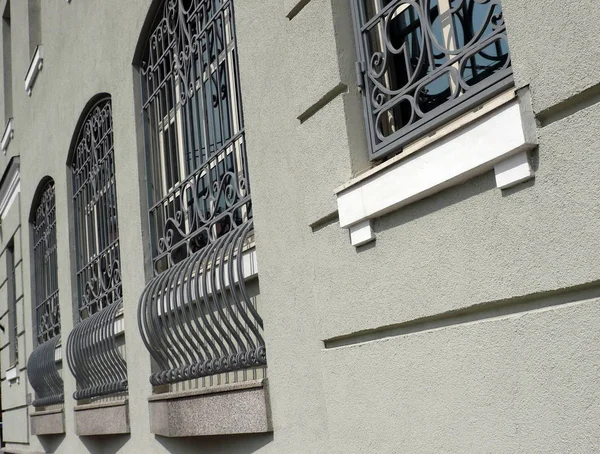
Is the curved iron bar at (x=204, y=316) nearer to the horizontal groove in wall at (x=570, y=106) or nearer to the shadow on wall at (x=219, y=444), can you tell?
the shadow on wall at (x=219, y=444)

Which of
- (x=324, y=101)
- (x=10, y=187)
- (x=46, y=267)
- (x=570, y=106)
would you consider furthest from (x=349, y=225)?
(x=10, y=187)

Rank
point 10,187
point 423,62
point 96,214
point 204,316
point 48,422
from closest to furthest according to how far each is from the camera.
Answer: point 423,62 < point 204,316 < point 96,214 < point 48,422 < point 10,187

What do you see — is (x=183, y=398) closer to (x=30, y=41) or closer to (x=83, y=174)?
(x=83, y=174)

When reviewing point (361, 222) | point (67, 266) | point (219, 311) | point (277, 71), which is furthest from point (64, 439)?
point (361, 222)

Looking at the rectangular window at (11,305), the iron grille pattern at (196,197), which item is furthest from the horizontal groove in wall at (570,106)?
the rectangular window at (11,305)

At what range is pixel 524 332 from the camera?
2717 mm

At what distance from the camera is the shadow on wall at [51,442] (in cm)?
991

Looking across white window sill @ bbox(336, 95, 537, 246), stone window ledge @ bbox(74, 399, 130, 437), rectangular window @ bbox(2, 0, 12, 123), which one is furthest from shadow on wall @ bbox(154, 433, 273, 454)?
rectangular window @ bbox(2, 0, 12, 123)

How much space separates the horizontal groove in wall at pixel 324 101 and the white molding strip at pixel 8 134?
33.1 ft

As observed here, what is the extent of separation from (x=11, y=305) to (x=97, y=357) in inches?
256

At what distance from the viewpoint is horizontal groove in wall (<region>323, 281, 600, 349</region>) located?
2563 millimetres

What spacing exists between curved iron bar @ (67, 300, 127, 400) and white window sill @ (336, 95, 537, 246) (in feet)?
13.6

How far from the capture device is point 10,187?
1344cm

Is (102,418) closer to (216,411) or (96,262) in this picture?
(96,262)
